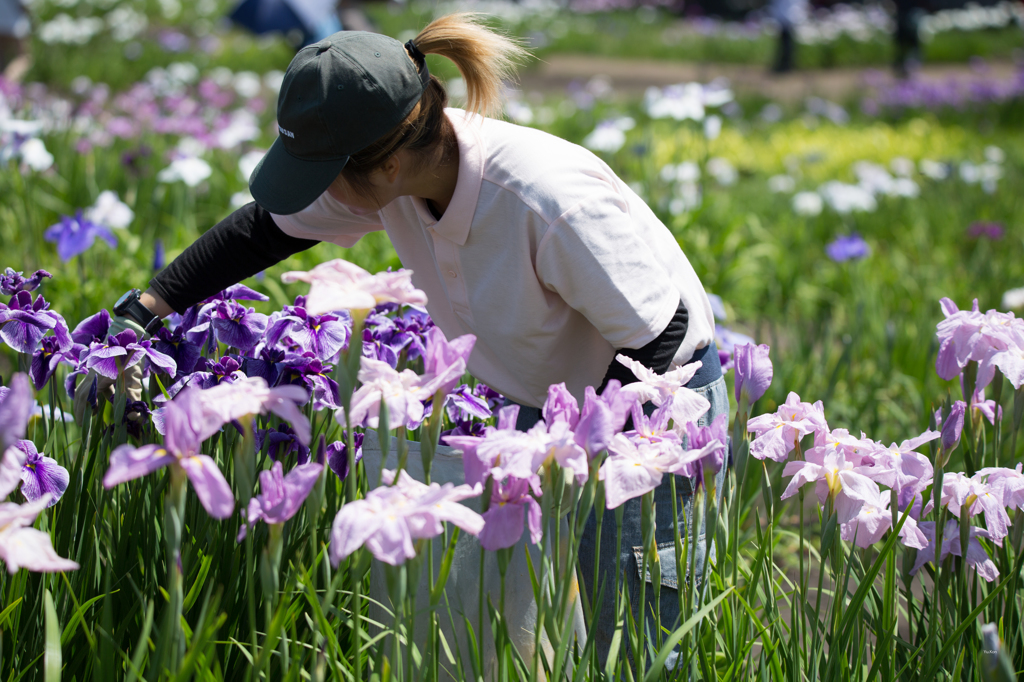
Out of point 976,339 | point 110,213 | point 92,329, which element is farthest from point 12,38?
point 976,339

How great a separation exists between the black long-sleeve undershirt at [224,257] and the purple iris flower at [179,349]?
6.1 inches

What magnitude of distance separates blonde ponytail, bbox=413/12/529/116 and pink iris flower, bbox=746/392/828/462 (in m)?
0.66

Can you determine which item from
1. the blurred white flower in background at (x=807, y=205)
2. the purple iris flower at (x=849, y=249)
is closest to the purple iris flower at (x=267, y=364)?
the purple iris flower at (x=849, y=249)

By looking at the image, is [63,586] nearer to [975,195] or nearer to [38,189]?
[38,189]

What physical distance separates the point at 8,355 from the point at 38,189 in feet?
4.74

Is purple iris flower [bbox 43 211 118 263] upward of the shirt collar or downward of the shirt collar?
downward

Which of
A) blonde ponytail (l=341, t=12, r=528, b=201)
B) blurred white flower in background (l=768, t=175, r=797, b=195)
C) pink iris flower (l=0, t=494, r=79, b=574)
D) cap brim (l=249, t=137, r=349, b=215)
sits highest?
blonde ponytail (l=341, t=12, r=528, b=201)

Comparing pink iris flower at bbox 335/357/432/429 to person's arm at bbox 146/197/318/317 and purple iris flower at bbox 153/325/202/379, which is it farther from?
person's arm at bbox 146/197/318/317

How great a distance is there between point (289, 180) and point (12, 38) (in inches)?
215

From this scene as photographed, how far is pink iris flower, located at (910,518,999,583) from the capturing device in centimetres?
113

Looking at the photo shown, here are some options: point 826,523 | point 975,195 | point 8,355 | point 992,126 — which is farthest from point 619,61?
point 826,523

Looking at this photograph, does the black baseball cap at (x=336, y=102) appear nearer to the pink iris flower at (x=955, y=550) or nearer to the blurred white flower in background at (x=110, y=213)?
the pink iris flower at (x=955, y=550)

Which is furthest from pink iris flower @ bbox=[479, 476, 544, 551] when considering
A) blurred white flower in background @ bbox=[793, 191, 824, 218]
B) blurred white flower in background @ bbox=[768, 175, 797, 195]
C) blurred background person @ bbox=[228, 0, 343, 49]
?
blurred background person @ bbox=[228, 0, 343, 49]

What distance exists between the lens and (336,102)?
1.13 meters
